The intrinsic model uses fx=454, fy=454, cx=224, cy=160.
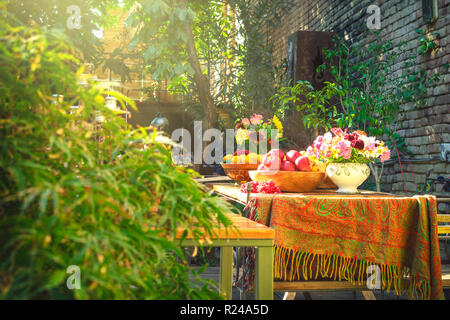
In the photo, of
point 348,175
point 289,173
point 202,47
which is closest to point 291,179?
point 289,173

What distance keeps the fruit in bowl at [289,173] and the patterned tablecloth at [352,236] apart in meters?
0.34

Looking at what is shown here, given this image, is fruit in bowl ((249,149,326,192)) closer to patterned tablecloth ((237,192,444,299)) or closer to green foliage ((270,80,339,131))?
patterned tablecloth ((237,192,444,299))

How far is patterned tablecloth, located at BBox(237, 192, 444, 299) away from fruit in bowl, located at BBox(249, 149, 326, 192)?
→ 0.34 meters

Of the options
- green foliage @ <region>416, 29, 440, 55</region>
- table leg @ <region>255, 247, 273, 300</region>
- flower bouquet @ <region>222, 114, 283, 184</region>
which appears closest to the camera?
table leg @ <region>255, 247, 273, 300</region>

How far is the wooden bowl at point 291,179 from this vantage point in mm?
1954

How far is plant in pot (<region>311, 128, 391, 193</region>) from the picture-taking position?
1.99 metres

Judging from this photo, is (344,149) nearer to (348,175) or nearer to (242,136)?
(348,175)

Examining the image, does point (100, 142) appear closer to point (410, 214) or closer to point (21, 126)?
point (21, 126)

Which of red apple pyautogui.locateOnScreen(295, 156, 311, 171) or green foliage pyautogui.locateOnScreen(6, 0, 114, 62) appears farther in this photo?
green foliage pyautogui.locateOnScreen(6, 0, 114, 62)

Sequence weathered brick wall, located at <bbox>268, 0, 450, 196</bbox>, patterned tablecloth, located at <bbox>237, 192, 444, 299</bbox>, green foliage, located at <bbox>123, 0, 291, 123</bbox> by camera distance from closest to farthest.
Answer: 1. patterned tablecloth, located at <bbox>237, 192, 444, 299</bbox>
2. weathered brick wall, located at <bbox>268, 0, 450, 196</bbox>
3. green foliage, located at <bbox>123, 0, 291, 123</bbox>

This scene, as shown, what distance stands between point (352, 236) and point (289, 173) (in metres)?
0.44

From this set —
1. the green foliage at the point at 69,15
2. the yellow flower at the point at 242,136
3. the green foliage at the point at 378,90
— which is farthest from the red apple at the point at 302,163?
the green foliage at the point at 69,15

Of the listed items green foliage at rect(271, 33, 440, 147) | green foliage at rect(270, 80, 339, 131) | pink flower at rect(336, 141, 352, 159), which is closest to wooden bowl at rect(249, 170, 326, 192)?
pink flower at rect(336, 141, 352, 159)
